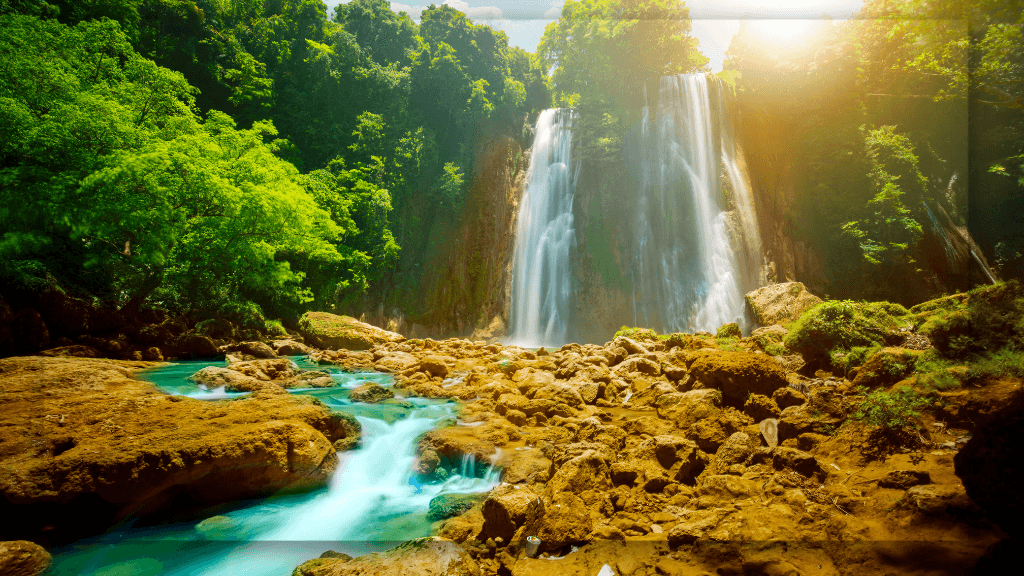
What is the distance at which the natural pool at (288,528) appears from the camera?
2.83 metres

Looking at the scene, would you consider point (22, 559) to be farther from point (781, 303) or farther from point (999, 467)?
point (781, 303)

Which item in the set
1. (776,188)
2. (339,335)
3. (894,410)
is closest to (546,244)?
(339,335)

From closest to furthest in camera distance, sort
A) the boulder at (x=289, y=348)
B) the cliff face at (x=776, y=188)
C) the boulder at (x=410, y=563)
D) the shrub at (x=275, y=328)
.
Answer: the boulder at (x=410, y=563) → the boulder at (x=289, y=348) → the shrub at (x=275, y=328) → the cliff face at (x=776, y=188)

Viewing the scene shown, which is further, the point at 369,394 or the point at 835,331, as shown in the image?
the point at 369,394

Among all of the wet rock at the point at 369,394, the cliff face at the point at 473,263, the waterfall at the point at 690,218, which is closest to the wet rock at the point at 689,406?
the wet rock at the point at 369,394

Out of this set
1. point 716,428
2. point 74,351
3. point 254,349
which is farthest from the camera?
point 254,349

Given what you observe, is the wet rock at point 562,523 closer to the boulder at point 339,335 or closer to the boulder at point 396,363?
the boulder at point 396,363

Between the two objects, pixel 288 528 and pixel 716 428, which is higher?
pixel 716 428

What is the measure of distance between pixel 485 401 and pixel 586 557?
155 inches

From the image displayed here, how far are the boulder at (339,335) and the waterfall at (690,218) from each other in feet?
39.0

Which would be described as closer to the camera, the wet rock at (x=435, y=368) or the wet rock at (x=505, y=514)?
the wet rock at (x=505, y=514)

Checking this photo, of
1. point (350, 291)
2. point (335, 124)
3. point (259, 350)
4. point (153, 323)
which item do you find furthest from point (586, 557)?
point (335, 124)

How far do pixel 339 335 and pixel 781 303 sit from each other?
548 inches

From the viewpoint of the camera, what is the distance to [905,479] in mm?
2484
